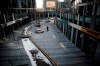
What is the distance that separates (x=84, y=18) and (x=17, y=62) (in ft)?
54.9

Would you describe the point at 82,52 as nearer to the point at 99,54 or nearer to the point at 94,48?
the point at 94,48

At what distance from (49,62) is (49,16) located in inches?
3474

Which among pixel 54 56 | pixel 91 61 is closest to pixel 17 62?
pixel 54 56

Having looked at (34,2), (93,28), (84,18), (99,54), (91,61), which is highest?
(34,2)

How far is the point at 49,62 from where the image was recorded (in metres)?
20.5

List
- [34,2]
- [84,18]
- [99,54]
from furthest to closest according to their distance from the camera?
[34,2]
[84,18]
[99,54]

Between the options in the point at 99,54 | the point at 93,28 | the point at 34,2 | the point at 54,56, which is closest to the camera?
the point at 99,54

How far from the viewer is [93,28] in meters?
21.0

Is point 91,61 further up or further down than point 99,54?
further down

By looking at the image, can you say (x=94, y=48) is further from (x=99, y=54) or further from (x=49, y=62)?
(x=49, y=62)

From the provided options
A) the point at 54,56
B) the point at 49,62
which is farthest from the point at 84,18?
the point at 49,62

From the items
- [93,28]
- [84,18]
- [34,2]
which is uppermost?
[34,2]

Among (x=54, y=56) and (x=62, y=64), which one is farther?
(x=54, y=56)

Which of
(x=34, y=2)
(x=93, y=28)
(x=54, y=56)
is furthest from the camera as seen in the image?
(x=34, y=2)
